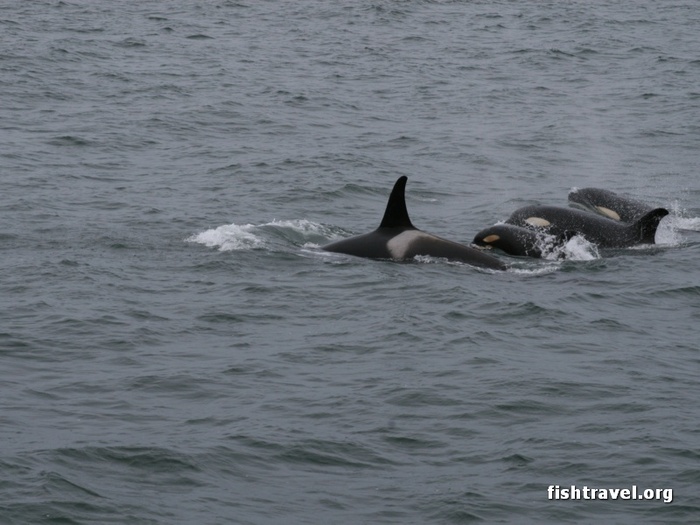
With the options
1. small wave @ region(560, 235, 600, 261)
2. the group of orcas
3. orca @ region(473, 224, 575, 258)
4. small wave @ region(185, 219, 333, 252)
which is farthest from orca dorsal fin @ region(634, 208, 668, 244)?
small wave @ region(185, 219, 333, 252)

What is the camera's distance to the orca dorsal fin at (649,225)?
2219 centimetres

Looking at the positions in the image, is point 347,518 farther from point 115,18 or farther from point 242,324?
point 115,18

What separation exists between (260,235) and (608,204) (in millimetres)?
7276

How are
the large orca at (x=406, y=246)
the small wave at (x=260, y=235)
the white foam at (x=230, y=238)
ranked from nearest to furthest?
1. the large orca at (x=406, y=246)
2. the white foam at (x=230, y=238)
3. the small wave at (x=260, y=235)

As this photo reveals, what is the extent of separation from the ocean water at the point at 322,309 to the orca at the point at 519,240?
522 millimetres

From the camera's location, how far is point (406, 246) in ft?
67.9

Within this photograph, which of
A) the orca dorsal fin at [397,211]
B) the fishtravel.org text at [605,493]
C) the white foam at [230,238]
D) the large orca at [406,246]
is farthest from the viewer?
the white foam at [230,238]

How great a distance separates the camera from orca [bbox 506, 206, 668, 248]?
22.5 m

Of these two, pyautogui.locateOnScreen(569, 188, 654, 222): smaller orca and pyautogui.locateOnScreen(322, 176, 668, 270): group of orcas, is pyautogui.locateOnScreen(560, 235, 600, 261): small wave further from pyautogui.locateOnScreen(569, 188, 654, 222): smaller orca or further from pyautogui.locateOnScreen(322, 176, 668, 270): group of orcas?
pyautogui.locateOnScreen(569, 188, 654, 222): smaller orca

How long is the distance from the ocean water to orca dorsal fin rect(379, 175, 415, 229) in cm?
80

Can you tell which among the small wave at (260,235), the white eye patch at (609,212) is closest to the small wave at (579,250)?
the white eye patch at (609,212)

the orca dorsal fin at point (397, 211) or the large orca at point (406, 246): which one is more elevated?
the orca dorsal fin at point (397, 211)

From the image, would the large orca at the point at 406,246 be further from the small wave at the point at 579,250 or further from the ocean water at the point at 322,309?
the small wave at the point at 579,250

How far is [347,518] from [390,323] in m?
6.09
